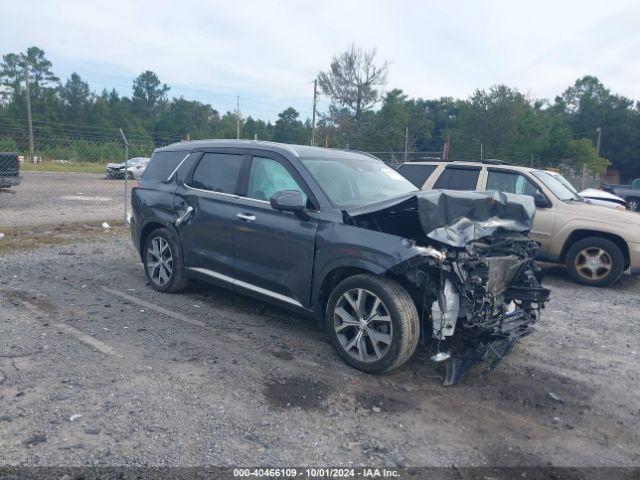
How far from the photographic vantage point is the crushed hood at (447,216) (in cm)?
418

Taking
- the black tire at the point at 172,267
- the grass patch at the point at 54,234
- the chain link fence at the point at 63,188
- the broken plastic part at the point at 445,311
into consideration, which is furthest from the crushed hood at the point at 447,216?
the chain link fence at the point at 63,188

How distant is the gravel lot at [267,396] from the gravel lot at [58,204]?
7115mm

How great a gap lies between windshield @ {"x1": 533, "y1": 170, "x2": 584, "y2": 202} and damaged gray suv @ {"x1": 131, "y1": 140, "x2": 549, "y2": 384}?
3.57 metres

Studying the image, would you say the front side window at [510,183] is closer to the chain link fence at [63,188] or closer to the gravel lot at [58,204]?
the chain link fence at [63,188]

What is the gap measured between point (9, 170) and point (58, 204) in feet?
4.93

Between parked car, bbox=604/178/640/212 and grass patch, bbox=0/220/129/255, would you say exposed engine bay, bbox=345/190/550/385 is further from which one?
parked car, bbox=604/178/640/212

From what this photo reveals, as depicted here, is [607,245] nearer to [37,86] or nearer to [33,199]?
[33,199]

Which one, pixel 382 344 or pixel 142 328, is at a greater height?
pixel 382 344

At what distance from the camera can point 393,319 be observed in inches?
159

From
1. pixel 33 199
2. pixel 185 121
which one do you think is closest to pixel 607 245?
pixel 33 199

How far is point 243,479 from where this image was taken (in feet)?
9.57

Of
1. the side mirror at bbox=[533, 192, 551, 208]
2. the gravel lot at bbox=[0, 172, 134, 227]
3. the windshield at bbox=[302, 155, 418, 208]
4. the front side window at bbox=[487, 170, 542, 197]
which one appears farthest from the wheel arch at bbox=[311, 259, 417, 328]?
the gravel lot at bbox=[0, 172, 134, 227]

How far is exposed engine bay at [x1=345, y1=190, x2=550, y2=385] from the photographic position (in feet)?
13.3

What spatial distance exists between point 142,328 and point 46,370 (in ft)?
3.66
